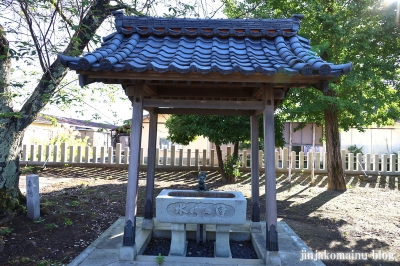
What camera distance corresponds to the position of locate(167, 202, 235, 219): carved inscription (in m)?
4.12

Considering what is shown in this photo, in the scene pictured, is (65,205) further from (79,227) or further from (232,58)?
(232,58)

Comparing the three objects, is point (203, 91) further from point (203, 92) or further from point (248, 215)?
point (248, 215)

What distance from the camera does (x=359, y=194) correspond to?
9.55m

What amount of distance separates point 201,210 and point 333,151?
7.40m

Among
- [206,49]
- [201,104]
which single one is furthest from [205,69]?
[206,49]

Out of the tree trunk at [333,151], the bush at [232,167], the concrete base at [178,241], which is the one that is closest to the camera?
the concrete base at [178,241]

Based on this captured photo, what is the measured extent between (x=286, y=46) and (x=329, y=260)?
344 cm

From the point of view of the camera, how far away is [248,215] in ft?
23.9

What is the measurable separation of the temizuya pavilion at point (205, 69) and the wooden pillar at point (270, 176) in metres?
0.01

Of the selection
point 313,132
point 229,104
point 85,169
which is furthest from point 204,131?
point 85,169

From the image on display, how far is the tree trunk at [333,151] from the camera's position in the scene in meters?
9.75

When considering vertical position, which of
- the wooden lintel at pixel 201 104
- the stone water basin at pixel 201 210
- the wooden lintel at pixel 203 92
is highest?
the wooden lintel at pixel 203 92

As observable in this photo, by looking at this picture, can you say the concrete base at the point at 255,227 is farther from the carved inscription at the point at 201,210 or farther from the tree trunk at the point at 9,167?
the tree trunk at the point at 9,167

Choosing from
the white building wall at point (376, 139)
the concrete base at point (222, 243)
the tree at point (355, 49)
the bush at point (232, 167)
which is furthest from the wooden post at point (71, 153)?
the white building wall at point (376, 139)
